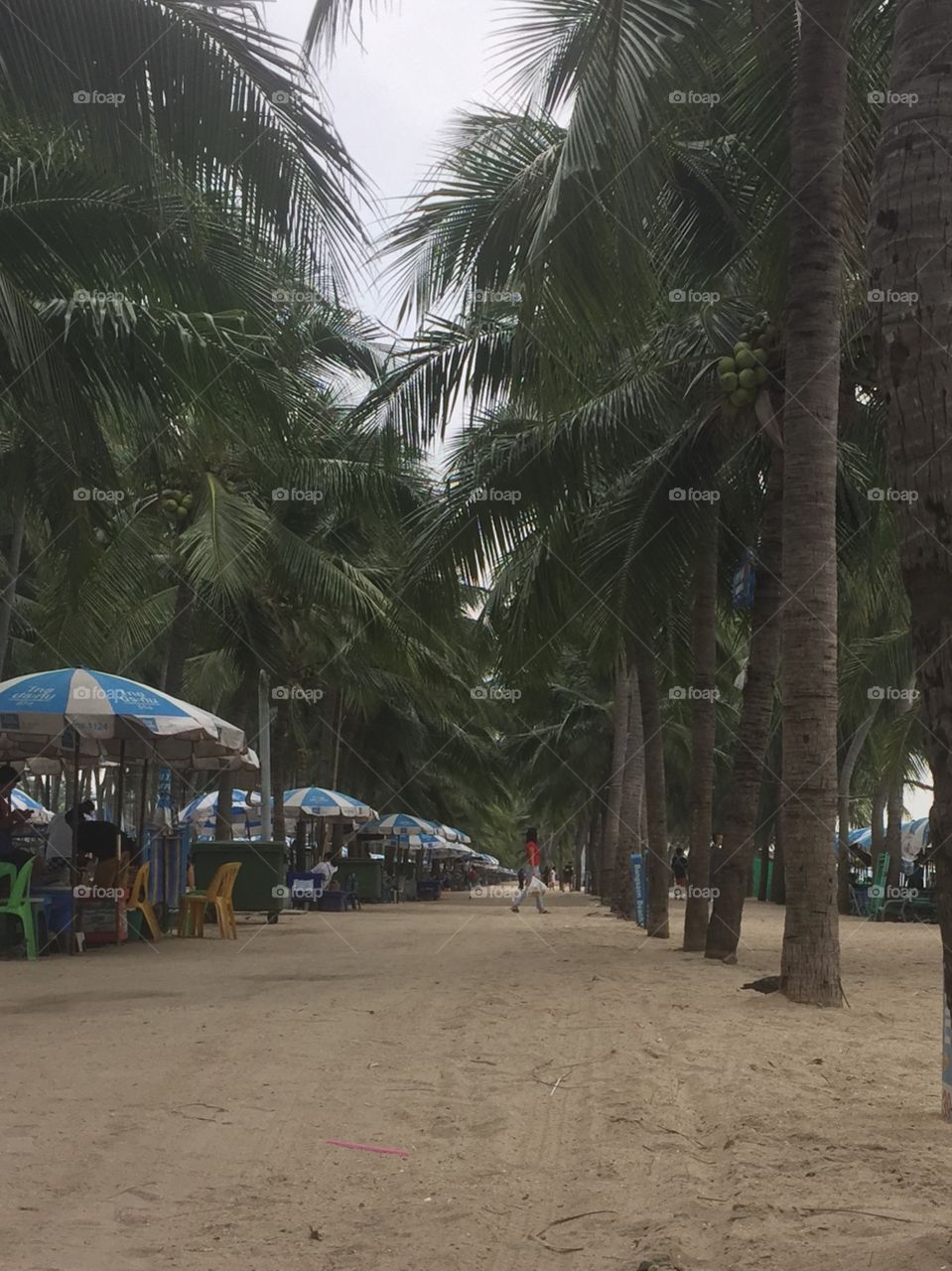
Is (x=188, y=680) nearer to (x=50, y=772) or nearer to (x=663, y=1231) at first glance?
(x=50, y=772)

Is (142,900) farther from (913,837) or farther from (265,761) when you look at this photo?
(913,837)

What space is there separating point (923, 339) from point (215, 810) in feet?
89.8

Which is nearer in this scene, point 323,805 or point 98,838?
point 98,838

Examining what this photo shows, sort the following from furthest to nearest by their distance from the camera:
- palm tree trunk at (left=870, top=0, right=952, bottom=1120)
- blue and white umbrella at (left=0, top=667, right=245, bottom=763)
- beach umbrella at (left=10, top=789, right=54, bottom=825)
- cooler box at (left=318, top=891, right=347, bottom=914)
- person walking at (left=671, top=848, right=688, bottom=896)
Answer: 1. person walking at (left=671, top=848, right=688, bottom=896)
2. beach umbrella at (left=10, top=789, right=54, bottom=825)
3. cooler box at (left=318, top=891, right=347, bottom=914)
4. blue and white umbrella at (left=0, top=667, right=245, bottom=763)
5. palm tree trunk at (left=870, top=0, right=952, bottom=1120)

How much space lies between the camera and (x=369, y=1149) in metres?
5.19

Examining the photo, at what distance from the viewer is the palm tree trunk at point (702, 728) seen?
49.3ft

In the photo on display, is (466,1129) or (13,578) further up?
(13,578)

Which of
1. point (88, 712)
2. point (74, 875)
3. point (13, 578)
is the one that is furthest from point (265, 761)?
point (88, 712)

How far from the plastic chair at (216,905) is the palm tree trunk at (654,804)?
5503 mm

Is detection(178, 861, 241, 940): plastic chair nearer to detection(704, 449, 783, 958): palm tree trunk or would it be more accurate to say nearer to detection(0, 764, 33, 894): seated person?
detection(0, 764, 33, 894): seated person

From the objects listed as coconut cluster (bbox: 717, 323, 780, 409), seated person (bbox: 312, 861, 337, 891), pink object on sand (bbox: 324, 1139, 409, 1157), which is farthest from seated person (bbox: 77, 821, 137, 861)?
seated person (bbox: 312, 861, 337, 891)

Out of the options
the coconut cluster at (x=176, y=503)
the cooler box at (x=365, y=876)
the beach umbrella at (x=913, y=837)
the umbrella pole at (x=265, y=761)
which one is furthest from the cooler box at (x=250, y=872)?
the beach umbrella at (x=913, y=837)

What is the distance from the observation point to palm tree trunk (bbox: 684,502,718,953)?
15.0 meters

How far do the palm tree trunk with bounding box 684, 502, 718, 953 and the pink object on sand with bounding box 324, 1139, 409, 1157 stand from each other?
10.2 metres
